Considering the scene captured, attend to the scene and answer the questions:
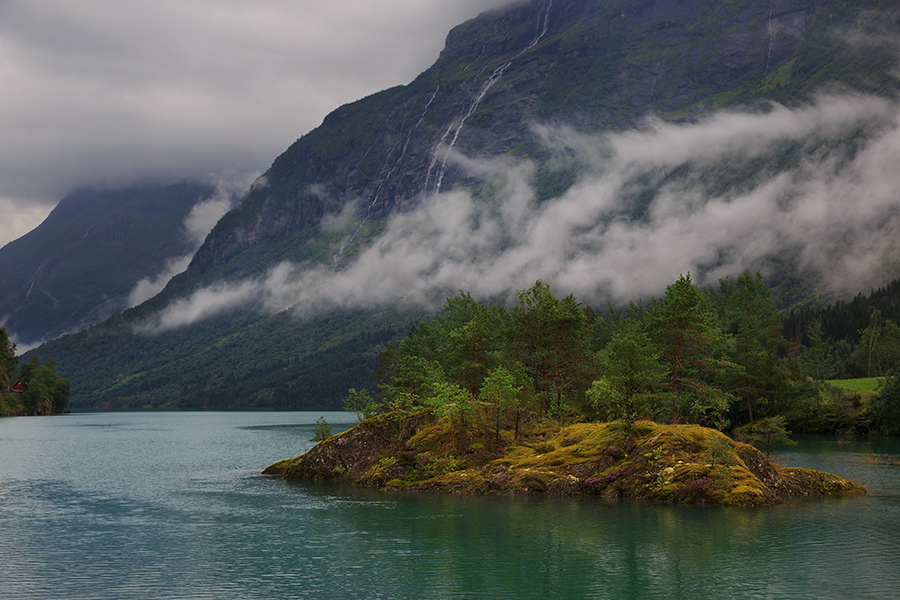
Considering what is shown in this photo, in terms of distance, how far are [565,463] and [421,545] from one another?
26390mm

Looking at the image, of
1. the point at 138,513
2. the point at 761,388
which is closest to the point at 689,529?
the point at 138,513

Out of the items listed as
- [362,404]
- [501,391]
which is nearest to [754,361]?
[501,391]

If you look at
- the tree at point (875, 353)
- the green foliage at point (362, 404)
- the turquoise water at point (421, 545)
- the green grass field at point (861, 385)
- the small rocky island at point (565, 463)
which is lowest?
the turquoise water at point (421, 545)

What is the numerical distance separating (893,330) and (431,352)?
128 meters

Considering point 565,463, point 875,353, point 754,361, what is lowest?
point 565,463

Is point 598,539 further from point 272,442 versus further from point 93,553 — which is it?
point 272,442

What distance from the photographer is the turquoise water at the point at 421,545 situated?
126ft

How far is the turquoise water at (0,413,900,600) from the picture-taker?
3841cm

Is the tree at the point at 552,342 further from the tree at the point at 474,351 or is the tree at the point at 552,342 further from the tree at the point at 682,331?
the tree at the point at 682,331

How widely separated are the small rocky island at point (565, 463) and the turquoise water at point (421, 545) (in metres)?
2.83

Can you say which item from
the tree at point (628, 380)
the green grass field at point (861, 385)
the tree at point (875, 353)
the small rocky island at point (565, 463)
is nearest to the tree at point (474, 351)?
the small rocky island at point (565, 463)

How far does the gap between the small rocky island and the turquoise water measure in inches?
111

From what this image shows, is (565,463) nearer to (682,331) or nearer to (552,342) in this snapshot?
(682,331)

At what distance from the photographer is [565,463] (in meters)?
71.6
